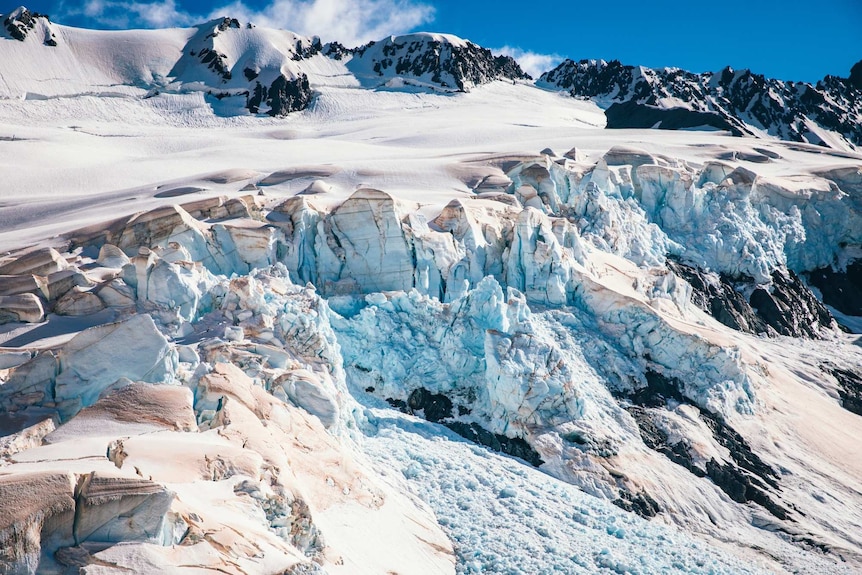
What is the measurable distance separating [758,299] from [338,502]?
106ft

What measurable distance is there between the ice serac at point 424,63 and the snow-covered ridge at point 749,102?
22.6 metres

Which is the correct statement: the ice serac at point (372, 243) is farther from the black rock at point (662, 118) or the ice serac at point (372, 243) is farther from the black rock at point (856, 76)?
the black rock at point (856, 76)

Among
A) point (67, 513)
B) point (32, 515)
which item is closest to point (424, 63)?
point (67, 513)

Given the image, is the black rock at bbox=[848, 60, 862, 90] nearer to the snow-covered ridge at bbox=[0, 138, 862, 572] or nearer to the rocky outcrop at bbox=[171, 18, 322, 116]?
the rocky outcrop at bbox=[171, 18, 322, 116]

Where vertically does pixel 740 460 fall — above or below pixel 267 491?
below

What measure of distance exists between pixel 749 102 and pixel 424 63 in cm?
4998

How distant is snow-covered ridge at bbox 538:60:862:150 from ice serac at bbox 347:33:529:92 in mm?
22590

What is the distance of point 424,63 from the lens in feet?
377

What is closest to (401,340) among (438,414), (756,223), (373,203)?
(438,414)

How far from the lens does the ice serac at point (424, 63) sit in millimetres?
111250

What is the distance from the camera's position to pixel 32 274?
66.9 ft

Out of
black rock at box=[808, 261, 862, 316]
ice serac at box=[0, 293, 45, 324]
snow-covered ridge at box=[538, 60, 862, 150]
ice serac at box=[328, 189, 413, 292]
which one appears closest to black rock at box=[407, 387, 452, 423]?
ice serac at box=[328, 189, 413, 292]

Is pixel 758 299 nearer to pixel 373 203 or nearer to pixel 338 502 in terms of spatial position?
pixel 373 203

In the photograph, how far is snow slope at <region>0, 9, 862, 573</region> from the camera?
11.2 m
